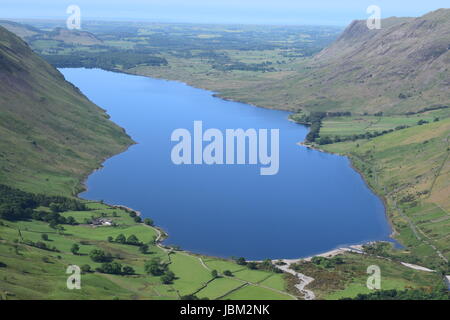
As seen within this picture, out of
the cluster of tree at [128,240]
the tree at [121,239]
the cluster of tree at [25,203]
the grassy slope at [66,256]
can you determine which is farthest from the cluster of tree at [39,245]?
the cluster of tree at [25,203]

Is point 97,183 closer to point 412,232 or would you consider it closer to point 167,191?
point 167,191

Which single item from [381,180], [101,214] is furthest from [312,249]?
[381,180]

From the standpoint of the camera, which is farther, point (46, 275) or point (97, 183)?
point (97, 183)

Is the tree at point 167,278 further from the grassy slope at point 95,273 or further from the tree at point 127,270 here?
the tree at point 127,270

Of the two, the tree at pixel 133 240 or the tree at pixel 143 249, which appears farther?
the tree at pixel 133 240

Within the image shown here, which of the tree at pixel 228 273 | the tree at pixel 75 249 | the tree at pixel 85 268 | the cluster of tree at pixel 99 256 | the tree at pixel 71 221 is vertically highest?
the tree at pixel 71 221

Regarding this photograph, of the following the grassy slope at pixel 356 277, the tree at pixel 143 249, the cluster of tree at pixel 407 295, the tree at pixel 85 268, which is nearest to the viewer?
the cluster of tree at pixel 407 295
